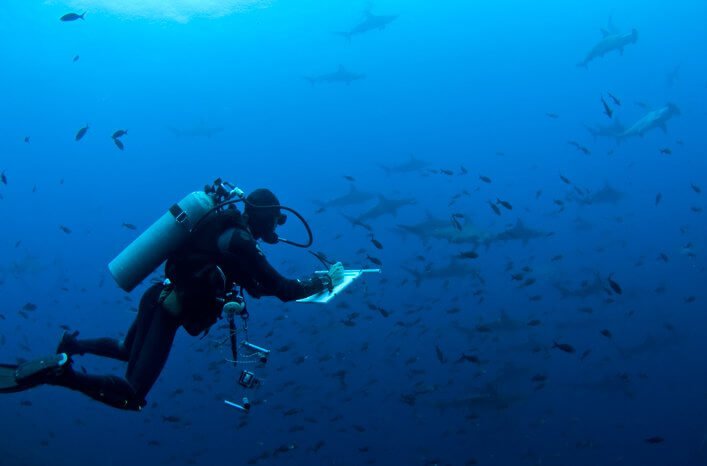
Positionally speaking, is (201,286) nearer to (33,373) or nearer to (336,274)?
(336,274)

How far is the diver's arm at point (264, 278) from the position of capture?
4.87 metres

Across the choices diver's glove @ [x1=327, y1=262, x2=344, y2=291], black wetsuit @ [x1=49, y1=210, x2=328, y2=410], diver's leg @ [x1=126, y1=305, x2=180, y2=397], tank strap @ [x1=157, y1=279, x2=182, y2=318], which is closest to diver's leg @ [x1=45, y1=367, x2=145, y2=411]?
black wetsuit @ [x1=49, y1=210, x2=328, y2=410]

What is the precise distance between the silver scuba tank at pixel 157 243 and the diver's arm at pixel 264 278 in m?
0.37

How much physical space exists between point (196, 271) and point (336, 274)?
133 cm

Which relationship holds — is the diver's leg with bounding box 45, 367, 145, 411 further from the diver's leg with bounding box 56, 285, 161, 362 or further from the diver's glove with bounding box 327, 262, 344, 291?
the diver's glove with bounding box 327, 262, 344, 291

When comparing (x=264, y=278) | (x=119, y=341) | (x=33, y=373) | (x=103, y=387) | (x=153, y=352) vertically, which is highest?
(x=264, y=278)

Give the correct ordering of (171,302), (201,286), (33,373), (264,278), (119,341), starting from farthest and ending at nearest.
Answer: (119,341), (171,302), (264,278), (201,286), (33,373)

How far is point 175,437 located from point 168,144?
4225 inches

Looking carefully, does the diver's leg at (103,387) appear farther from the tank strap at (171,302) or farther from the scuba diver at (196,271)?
the tank strap at (171,302)

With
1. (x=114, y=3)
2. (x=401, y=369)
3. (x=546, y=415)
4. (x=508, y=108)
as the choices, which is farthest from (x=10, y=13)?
(x=508, y=108)

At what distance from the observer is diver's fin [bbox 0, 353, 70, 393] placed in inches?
164

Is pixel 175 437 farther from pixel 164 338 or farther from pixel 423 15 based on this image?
pixel 423 15

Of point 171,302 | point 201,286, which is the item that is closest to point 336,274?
point 201,286

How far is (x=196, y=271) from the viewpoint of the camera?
A: 4.89 metres
